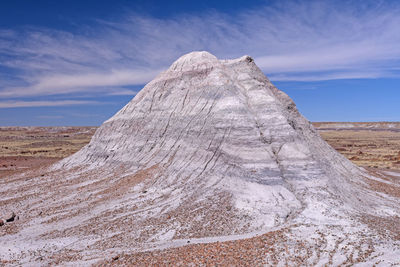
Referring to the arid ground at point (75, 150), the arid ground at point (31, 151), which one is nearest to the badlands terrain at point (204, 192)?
the arid ground at point (31, 151)

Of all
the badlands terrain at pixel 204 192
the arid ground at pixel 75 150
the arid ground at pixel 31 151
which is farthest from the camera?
the arid ground at pixel 75 150

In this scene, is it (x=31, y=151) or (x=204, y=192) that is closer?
(x=204, y=192)

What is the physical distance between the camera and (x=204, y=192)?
57.6 ft

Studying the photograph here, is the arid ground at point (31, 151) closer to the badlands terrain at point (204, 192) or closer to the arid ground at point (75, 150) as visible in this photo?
the arid ground at point (75, 150)

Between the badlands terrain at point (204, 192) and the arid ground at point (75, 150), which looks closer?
the badlands terrain at point (204, 192)

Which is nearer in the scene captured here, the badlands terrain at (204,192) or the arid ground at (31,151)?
the badlands terrain at (204,192)

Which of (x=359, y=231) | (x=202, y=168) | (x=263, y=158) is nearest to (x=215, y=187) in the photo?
(x=202, y=168)

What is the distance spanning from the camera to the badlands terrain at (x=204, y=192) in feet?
39.7

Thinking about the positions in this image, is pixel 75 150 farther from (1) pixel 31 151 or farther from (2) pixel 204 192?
(2) pixel 204 192

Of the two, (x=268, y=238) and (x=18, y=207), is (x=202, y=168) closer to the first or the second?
(x=268, y=238)

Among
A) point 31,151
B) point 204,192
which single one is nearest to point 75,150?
point 31,151

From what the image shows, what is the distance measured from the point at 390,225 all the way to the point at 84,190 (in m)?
17.1

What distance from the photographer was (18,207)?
1886 centimetres

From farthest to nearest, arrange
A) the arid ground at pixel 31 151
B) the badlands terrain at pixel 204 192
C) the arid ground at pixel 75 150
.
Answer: the arid ground at pixel 75 150 < the arid ground at pixel 31 151 < the badlands terrain at pixel 204 192
